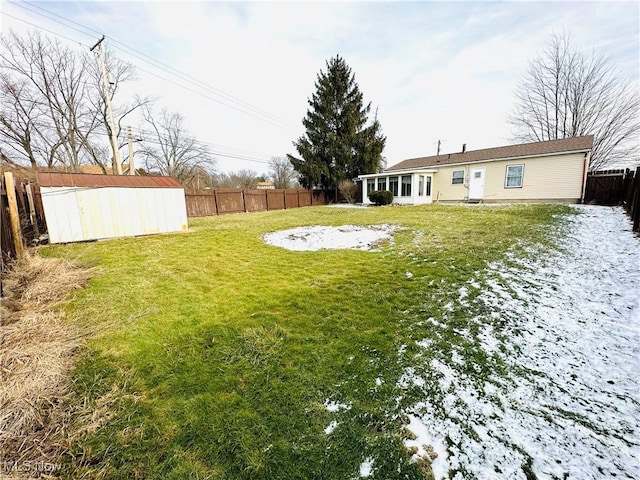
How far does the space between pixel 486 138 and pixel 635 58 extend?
40.4 ft

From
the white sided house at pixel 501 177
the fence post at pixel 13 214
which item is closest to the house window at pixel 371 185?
the white sided house at pixel 501 177

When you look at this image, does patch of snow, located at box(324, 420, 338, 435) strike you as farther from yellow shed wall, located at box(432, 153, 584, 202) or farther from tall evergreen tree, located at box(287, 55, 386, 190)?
tall evergreen tree, located at box(287, 55, 386, 190)

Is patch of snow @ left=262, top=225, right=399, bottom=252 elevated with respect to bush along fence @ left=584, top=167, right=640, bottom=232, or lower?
lower

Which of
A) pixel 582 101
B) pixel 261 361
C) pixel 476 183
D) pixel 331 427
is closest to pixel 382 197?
pixel 476 183

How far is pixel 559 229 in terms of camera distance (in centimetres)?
716

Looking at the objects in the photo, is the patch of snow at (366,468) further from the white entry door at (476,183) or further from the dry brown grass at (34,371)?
the white entry door at (476,183)

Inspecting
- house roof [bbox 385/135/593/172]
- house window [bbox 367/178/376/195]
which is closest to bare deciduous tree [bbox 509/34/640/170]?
house roof [bbox 385/135/593/172]

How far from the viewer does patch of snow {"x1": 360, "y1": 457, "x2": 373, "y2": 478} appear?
65.4 inches

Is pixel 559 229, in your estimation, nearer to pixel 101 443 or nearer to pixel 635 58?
pixel 101 443

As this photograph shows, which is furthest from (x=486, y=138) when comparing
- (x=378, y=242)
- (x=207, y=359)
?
(x=207, y=359)

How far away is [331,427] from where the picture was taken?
1.99 m

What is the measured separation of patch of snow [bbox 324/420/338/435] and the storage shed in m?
8.60

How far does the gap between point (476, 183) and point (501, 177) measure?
1.28m

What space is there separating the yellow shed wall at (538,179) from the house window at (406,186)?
2.72 m
